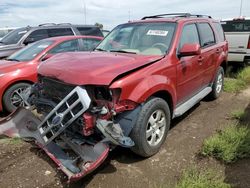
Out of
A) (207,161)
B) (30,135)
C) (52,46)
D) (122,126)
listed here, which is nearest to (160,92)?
(122,126)

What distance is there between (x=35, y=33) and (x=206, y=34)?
6080mm

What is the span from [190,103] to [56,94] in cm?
239

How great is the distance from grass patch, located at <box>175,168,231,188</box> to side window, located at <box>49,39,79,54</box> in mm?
4067

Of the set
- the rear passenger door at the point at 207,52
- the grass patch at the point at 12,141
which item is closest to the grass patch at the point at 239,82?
the rear passenger door at the point at 207,52

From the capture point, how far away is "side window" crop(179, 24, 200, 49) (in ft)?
14.7

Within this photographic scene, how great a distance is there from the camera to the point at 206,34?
217 inches

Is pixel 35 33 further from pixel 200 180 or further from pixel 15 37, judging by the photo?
pixel 200 180

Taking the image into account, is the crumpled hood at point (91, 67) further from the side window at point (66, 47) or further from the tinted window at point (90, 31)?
the tinted window at point (90, 31)

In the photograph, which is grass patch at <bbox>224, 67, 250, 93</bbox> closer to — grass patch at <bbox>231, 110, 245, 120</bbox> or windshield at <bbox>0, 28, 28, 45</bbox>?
grass patch at <bbox>231, 110, 245, 120</bbox>

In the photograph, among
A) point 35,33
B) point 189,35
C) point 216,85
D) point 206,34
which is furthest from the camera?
point 35,33

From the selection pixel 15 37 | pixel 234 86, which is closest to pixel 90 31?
pixel 15 37

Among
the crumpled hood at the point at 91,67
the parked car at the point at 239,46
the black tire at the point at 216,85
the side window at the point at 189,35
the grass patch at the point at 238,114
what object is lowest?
the grass patch at the point at 238,114

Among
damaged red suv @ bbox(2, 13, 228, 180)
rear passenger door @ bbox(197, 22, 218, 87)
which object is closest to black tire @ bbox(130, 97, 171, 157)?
damaged red suv @ bbox(2, 13, 228, 180)

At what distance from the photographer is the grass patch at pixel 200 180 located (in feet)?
9.94
